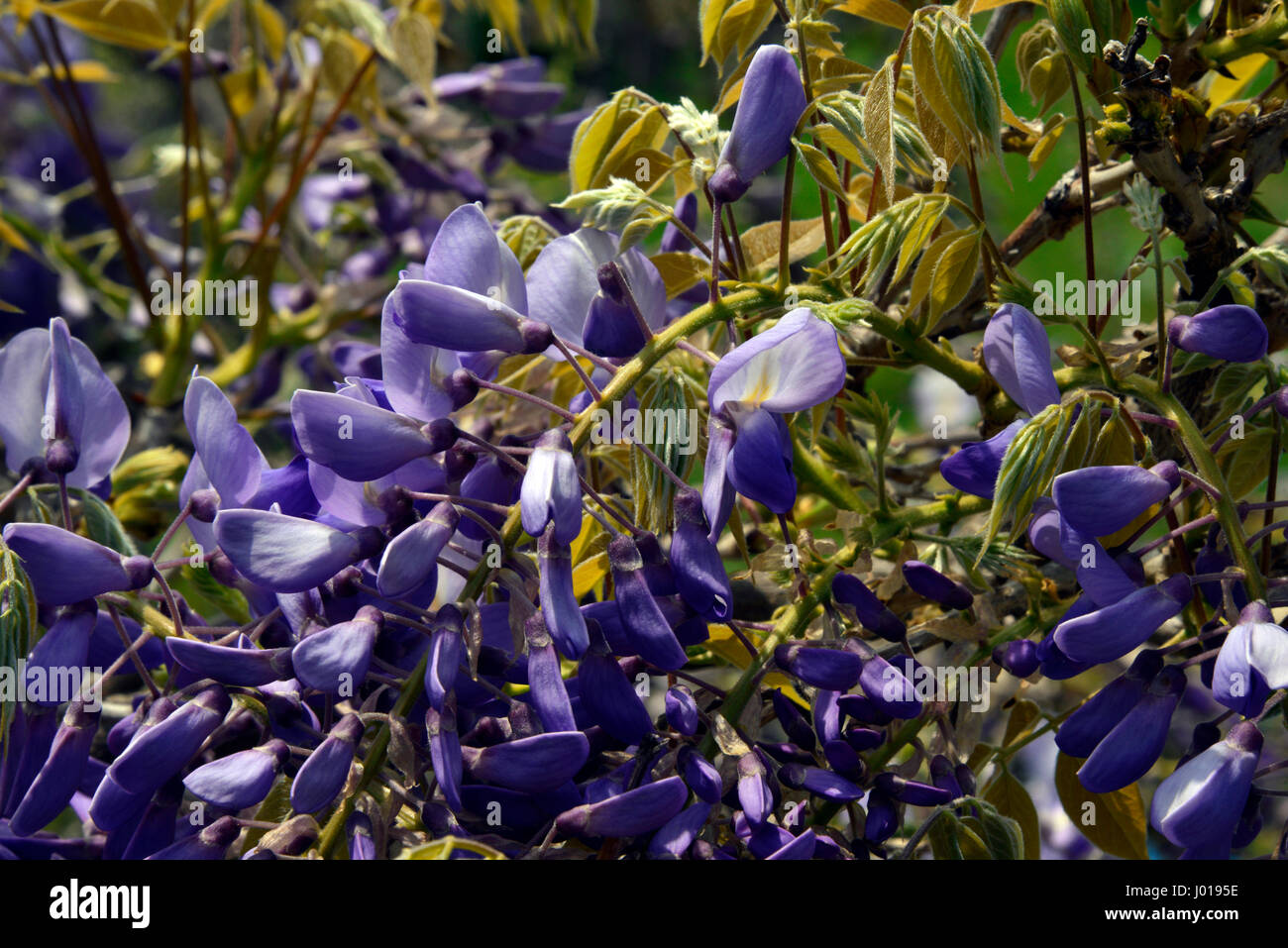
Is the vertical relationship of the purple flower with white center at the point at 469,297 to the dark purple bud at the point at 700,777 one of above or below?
above

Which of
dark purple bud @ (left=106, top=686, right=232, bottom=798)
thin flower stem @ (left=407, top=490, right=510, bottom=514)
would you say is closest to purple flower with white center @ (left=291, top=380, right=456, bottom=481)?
thin flower stem @ (left=407, top=490, right=510, bottom=514)

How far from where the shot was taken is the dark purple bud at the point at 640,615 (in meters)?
0.47

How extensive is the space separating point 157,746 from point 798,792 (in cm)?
28

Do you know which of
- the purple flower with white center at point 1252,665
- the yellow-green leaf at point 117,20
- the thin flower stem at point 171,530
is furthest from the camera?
the yellow-green leaf at point 117,20

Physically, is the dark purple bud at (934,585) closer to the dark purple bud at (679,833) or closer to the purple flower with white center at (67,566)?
the dark purple bud at (679,833)

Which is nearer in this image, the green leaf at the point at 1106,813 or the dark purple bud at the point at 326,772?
the dark purple bud at the point at 326,772

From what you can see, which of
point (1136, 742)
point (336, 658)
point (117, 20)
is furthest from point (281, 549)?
point (117, 20)

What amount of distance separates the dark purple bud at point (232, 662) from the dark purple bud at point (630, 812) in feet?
0.45

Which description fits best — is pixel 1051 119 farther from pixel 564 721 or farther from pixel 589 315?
pixel 564 721

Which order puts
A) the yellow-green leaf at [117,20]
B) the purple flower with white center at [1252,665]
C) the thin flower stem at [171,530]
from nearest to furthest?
the purple flower with white center at [1252,665] < the thin flower stem at [171,530] < the yellow-green leaf at [117,20]

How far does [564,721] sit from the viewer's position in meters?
0.47

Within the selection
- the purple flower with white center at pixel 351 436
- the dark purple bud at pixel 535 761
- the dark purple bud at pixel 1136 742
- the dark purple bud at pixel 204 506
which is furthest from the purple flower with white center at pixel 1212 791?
the dark purple bud at pixel 204 506

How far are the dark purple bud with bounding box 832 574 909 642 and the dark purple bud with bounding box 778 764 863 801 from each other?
0.23 ft
